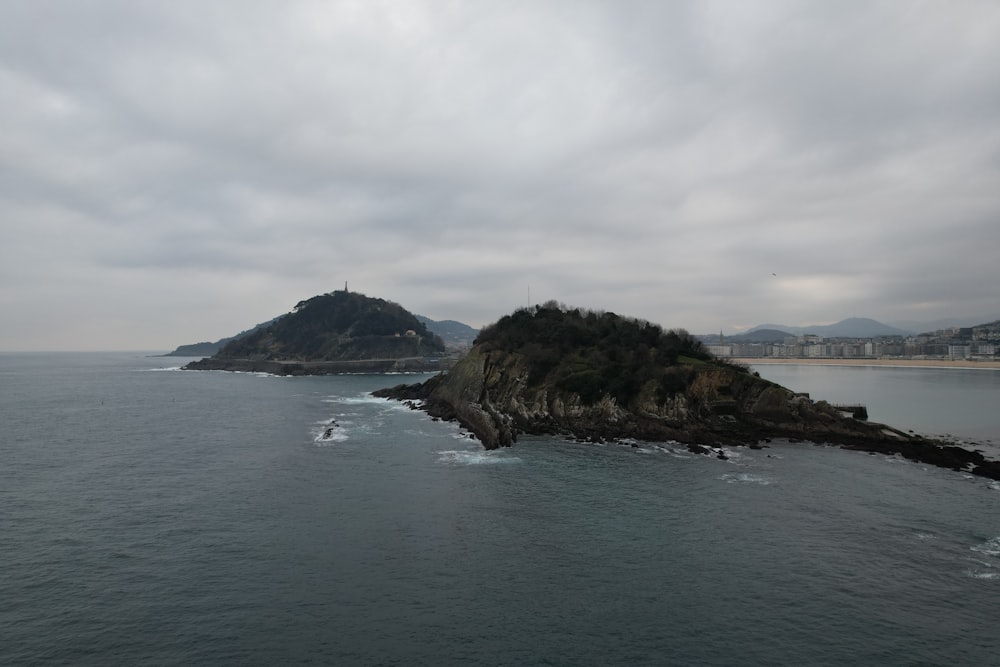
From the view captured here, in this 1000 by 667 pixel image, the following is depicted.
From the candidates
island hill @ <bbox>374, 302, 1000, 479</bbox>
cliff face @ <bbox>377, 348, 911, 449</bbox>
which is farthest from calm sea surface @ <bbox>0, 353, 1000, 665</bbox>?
cliff face @ <bbox>377, 348, 911, 449</bbox>

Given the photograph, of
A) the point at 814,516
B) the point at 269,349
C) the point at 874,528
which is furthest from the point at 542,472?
the point at 269,349

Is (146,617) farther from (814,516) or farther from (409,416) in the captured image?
(409,416)

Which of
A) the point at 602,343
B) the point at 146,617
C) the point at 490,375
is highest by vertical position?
the point at 602,343

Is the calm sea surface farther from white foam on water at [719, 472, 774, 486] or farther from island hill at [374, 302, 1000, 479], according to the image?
island hill at [374, 302, 1000, 479]

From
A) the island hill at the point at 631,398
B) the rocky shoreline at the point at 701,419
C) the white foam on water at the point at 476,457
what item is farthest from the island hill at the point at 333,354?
the white foam on water at the point at 476,457

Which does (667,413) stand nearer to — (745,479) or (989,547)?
(745,479)

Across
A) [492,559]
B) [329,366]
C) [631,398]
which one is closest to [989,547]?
[492,559]

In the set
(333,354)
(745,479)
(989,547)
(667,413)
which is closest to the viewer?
(989,547)
